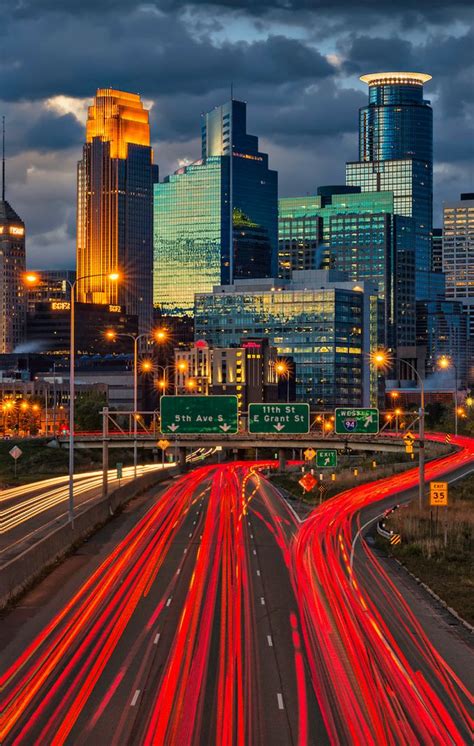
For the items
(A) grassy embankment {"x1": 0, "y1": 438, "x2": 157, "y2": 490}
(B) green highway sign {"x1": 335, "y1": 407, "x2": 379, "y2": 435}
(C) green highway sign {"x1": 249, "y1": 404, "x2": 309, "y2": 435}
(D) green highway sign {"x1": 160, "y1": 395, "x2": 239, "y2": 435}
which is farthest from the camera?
(A) grassy embankment {"x1": 0, "y1": 438, "x2": 157, "y2": 490}

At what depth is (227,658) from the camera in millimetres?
34594

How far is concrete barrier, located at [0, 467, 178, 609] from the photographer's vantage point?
1723 inches

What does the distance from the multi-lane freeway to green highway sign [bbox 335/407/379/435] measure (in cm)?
2806

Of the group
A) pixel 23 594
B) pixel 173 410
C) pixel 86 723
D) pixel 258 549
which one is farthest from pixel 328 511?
pixel 86 723

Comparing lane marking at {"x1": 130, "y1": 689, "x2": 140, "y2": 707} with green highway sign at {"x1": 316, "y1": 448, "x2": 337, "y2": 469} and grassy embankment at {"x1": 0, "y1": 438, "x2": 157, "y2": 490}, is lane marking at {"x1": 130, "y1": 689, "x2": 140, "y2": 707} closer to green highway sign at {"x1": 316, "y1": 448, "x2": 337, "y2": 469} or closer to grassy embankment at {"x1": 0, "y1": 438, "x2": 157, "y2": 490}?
green highway sign at {"x1": 316, "y1": 448, "x2": 337, "y2": 469}

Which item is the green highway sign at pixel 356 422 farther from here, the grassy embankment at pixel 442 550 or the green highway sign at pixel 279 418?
the grassy embankment at pixel 442 550

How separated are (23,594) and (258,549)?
18130 millimetres

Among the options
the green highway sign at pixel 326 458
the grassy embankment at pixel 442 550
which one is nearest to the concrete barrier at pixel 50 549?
the grassy embankment at pixel 442 550

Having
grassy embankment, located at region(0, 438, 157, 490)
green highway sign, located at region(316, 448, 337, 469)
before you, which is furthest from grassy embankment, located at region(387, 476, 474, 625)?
grassy embankment, located at region(0, 438, 157, 490)

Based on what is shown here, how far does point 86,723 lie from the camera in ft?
90.1

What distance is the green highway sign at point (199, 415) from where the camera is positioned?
8556cm

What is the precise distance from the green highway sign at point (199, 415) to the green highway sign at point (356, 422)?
852cm

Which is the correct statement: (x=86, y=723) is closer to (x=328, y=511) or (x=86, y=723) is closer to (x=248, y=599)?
(x=248, y=599)

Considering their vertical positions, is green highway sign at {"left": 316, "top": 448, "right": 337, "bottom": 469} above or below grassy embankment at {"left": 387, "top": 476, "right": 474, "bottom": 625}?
above
